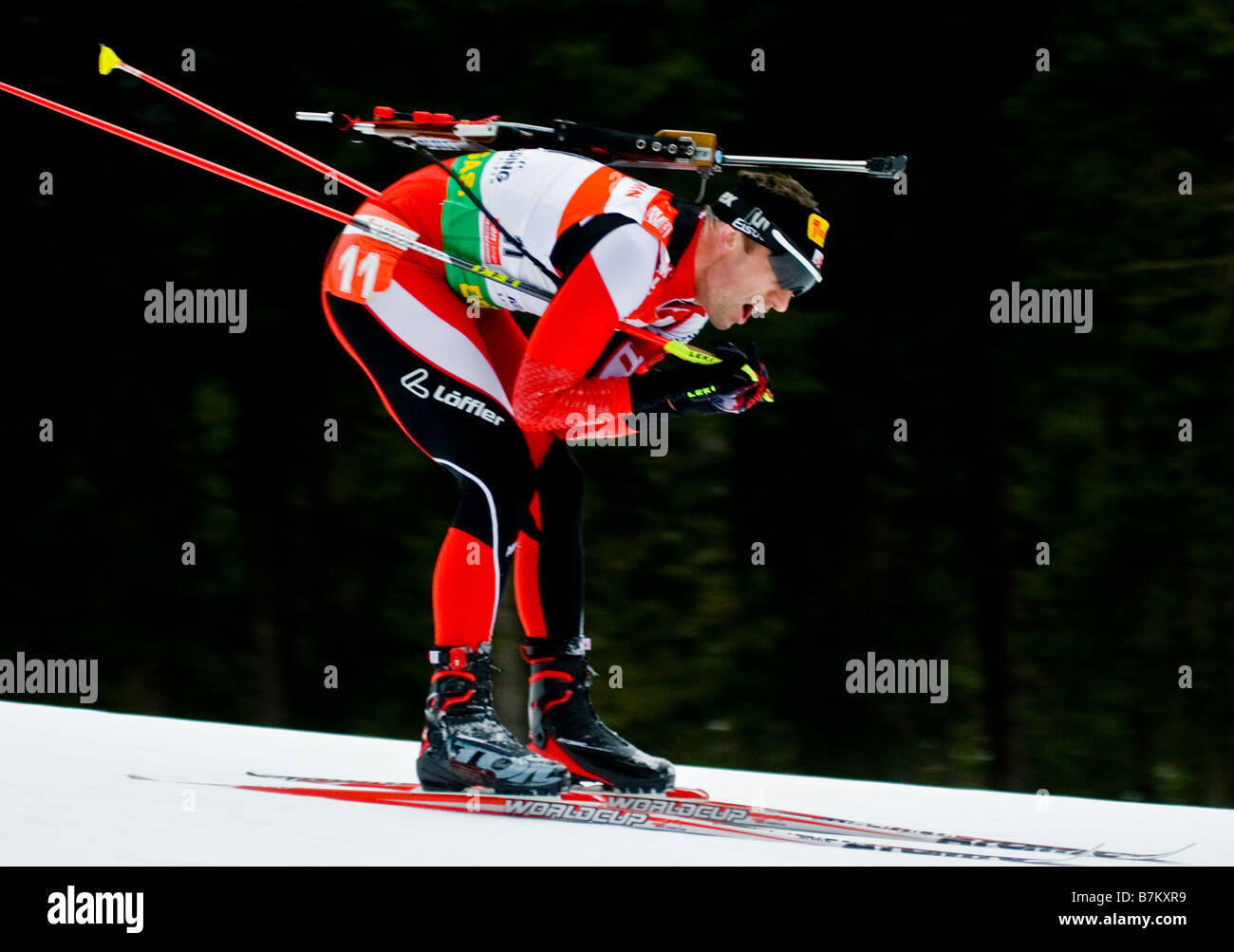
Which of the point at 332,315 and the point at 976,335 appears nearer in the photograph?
the point at 332,315

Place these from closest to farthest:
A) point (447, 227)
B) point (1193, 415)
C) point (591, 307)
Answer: point (591, 307), point (447, 227), point (1193, 415)

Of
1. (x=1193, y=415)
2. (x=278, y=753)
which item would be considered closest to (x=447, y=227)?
(x=278, y=753)

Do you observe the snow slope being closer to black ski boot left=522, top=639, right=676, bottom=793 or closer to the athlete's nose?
black ski boot left=522, top=639, right=676, bottom=793

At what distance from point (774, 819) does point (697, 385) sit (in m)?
0.93

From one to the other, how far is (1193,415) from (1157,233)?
115cm

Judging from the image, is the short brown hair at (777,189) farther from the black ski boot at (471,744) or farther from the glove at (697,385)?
the black ski boot at (471,744)

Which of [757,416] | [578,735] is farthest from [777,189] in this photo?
[757,416]

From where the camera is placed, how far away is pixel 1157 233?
7.67 meters

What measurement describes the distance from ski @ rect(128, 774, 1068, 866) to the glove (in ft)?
2.71

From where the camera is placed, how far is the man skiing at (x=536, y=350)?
3025 mm

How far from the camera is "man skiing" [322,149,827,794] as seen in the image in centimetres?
303

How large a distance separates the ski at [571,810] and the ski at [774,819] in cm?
4

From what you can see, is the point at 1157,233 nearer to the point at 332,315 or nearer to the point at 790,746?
the point at 790,746

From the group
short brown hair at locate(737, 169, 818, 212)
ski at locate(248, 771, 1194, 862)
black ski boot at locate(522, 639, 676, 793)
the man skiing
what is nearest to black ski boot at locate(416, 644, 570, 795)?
the man skiing
